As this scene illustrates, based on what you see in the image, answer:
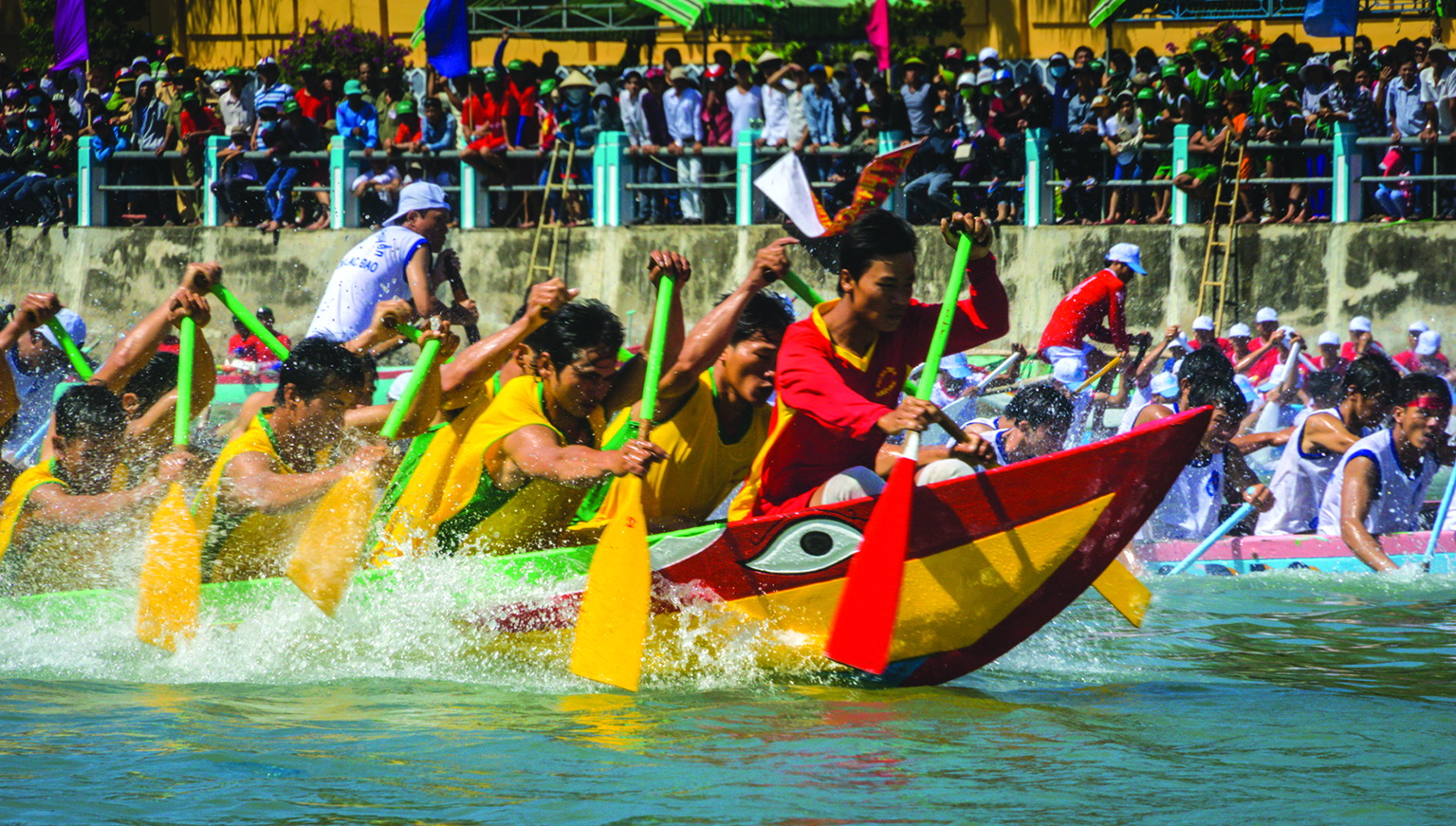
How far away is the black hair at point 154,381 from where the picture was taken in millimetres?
6812

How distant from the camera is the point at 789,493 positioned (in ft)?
17.0

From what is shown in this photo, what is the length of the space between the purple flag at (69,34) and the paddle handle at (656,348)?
46.1ft

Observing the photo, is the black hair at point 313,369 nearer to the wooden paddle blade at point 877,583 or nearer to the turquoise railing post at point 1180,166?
the wooden paddle blade at point 877,583

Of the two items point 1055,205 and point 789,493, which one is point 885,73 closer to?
point 1055,205

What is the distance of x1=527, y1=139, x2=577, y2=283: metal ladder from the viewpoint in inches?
562

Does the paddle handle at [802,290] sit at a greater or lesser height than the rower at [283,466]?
greater

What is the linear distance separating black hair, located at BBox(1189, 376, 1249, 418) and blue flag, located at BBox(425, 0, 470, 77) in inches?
359

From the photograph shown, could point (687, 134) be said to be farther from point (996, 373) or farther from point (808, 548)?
point (808, 548)

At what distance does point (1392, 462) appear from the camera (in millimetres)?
7297

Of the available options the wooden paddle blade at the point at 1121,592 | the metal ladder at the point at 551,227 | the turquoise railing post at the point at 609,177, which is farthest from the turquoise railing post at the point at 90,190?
the wooden paddle blade at the point at 1121,592

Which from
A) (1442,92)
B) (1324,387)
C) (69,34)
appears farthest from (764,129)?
(69,34)

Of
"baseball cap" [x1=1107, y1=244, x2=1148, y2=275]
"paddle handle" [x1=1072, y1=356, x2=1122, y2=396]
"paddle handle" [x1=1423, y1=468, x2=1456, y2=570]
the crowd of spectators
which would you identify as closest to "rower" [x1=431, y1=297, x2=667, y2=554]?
"paddle handle" [x1=1423, y1=468, x2=1456, y2=570]

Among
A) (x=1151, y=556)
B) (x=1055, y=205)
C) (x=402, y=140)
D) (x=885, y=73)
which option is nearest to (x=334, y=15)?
(x=402, y=140)

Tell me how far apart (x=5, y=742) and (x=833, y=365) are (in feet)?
8.50
